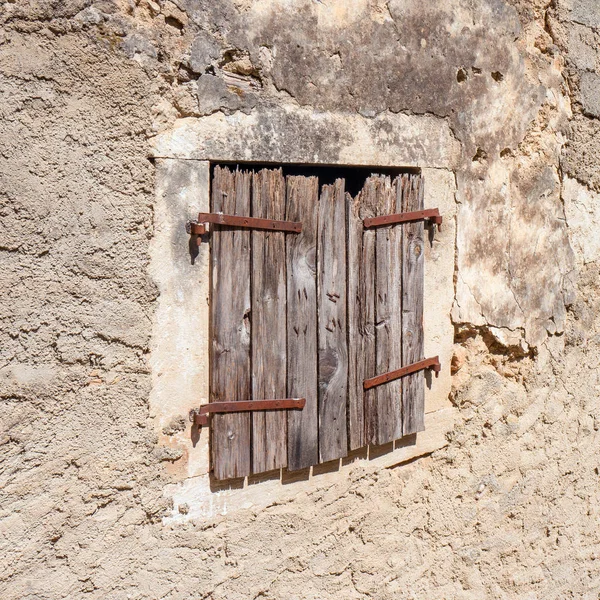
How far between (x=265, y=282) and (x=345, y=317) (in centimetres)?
42

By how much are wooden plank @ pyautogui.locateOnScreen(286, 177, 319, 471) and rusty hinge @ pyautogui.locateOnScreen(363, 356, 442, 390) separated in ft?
0.91

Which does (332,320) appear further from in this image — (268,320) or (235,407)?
(235,407)

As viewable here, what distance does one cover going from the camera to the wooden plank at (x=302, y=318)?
9.09 ft

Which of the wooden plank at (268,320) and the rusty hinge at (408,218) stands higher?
the rusty hinge at (408,218)

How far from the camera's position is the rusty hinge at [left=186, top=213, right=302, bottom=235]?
2.55m

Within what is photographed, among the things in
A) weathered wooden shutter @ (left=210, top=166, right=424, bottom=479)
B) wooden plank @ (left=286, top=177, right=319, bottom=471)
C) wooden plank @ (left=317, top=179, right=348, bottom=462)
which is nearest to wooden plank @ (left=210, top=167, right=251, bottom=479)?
weathered wooden shutter @ (left=210, top=166, right=424, bottom=479)

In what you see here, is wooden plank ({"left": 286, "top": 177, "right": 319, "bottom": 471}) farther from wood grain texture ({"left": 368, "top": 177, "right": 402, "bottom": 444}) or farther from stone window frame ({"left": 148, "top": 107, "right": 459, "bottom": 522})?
wood grain texture ({"left": 368, "top": 177, "right": 402, "bottom": 444})

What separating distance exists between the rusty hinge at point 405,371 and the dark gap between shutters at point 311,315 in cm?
1

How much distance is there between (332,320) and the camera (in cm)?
291

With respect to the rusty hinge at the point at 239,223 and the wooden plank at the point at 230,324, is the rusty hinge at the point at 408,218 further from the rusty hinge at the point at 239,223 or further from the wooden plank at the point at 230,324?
the wooden plank at the point at 230,324

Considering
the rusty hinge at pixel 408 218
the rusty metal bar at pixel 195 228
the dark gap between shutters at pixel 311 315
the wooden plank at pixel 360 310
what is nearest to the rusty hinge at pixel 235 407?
the dark gap between shutters at pixel 311 315

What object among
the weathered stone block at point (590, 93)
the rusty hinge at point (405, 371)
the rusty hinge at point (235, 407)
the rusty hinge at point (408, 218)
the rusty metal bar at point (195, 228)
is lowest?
the rusty hinge at point (235, 407)

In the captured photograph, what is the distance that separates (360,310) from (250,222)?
66 centimetres

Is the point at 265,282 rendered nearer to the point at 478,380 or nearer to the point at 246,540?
the point at 246,540
